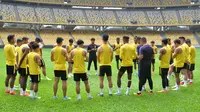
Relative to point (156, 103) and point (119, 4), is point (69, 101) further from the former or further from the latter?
point (119, 4)

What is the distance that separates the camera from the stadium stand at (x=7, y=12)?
146 ft

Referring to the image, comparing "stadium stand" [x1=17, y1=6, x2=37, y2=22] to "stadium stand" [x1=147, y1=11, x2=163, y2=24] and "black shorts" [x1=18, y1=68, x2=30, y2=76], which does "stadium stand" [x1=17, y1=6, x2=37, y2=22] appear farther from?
"black shorts" [x1=18, y1=68, x2=30, y2=76]

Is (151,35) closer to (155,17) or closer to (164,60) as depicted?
(155,17)

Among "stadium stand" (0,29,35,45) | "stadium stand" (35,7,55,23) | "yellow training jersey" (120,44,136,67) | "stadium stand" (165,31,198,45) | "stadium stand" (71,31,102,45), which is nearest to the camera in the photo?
"yellow training jersey" (120,44,136,67)

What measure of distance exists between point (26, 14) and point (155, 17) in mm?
27712

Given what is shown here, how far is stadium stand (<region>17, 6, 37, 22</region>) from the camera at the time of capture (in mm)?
46513

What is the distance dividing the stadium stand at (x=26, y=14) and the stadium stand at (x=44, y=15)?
974 mm

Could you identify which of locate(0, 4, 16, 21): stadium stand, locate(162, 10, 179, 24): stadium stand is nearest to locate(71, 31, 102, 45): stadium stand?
locate(0, 4, 16, 21): stadium stand

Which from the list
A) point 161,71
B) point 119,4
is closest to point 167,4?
point 119,4

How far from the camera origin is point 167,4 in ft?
184

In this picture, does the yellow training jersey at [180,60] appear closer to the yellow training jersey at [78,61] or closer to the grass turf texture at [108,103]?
the grass turf texture at [108,103]

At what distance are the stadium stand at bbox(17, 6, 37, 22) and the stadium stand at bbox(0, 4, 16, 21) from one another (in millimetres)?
1287

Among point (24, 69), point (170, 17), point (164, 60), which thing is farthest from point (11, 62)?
point (170, 17)

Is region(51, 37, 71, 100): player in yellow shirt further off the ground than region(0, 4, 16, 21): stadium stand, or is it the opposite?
region(0, 4, 16, 21): stadium stand
